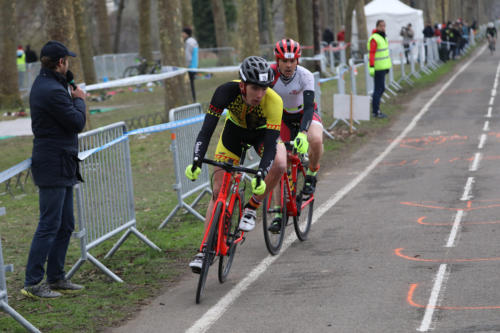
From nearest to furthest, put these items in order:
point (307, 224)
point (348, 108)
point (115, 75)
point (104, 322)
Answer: point (104, 322) < point (307, 224) < point (348, 108) < point (115, 75)

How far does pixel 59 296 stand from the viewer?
23.5ft

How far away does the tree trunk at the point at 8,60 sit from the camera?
88.5 feet

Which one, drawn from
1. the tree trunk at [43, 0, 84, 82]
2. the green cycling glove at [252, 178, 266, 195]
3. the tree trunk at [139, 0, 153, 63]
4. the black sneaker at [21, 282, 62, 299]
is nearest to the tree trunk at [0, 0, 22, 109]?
the tree trunk at [139, 0, 153, 63]

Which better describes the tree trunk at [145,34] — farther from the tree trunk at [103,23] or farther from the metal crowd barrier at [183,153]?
the metal crowd barrier at [183,153]

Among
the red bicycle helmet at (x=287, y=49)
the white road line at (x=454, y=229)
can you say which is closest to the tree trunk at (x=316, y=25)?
the white road line at (x=454, y=229)

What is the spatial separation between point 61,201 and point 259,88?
203cm

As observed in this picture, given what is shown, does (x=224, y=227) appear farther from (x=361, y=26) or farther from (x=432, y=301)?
(x=361, y=26)

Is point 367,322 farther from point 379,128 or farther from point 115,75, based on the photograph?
point 115,75

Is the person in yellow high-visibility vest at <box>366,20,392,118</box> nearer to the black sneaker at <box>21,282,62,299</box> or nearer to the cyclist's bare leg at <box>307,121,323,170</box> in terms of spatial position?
the cyclist's bare leg at <box>307,121,323,170</box>

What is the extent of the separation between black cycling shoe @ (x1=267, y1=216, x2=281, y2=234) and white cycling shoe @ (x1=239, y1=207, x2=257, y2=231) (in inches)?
36.2

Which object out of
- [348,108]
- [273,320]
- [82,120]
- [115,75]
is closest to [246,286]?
[273,320]

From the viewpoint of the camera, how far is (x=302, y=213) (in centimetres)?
944

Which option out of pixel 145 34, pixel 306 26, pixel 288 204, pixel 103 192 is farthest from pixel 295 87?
pixel 145 34

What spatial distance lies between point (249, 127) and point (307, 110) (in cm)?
131
